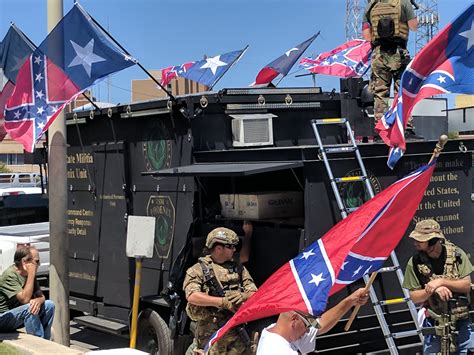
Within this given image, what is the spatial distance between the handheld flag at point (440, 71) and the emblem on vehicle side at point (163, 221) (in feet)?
9.54

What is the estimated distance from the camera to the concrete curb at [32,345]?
21.1 ft

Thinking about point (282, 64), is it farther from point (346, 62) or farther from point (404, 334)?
point (404, 334)

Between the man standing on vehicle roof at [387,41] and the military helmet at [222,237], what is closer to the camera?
the military helmet at [222,237]

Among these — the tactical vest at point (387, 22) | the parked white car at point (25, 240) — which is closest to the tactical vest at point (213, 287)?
the tactical vest at point (387, 22)

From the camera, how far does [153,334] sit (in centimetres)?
785

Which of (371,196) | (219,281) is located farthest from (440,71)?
(219,281)

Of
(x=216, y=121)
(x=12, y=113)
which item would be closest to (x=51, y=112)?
(x=12, y=113)

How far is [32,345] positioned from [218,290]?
212 cm

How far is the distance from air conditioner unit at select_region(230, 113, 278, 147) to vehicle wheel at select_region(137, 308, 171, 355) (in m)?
2.02

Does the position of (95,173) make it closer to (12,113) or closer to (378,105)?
→ (12,113)

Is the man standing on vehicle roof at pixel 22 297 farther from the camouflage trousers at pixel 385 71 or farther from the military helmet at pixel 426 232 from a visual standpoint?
the military helmet at pixel 426 232

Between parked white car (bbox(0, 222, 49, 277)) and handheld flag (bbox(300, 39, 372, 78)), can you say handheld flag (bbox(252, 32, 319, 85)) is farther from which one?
parked white car (bbox(0, 222, 49, 277))

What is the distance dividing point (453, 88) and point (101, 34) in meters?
4.10

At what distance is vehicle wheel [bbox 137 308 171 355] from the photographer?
7493mm
